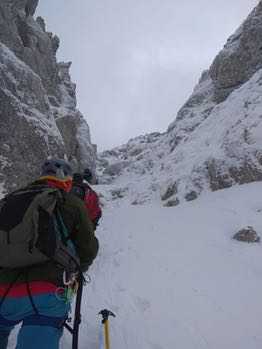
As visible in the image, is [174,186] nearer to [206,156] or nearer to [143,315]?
[206,156]

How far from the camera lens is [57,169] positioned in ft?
14.6

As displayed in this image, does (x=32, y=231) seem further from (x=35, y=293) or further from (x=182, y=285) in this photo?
(x=182, y=285)

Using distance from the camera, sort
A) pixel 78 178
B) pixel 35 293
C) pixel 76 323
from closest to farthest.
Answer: pixel 35 293 → pixel 76 323 → pixel 78 178

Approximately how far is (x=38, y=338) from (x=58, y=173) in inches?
74.8

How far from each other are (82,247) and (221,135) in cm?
2296

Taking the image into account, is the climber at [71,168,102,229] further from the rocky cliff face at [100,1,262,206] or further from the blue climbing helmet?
the rocky cliff face at [100,1,262,206]

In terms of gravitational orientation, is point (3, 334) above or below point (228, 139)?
below

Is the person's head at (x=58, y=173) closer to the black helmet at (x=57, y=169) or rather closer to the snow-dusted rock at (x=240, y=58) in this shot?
the black helmet at (x=57, y=169)

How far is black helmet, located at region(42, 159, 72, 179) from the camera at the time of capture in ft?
14.4

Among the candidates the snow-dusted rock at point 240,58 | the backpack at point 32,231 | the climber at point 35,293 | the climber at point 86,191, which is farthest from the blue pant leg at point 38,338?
the snow-dusted rock at point 240,58

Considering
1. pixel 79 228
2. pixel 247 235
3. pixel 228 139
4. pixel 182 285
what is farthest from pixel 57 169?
pixel 228 139

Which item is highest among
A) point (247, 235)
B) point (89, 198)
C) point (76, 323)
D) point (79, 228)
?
point (89, 198)

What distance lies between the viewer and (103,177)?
70.6m

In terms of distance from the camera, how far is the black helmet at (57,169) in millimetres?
4397
